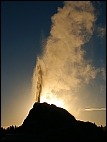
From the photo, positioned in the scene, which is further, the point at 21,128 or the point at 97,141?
the point at 21,128

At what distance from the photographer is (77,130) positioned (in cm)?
14988

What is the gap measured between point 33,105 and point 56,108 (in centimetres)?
1372

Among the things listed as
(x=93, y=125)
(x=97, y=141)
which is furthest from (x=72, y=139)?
(x=93, y=125)

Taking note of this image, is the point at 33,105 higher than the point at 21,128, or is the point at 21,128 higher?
the point at 33,105

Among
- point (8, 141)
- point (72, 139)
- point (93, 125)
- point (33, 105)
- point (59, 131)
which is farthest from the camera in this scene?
point (33, 105)

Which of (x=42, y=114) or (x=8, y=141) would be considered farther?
(x=42, y=114)

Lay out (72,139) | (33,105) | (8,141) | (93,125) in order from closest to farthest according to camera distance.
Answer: (8,141), (72,139), (93,125), (33,105)

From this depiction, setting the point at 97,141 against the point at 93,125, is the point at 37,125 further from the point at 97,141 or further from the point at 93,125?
the point at 97,141

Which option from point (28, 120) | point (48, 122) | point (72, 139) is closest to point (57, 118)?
point (48, 122)

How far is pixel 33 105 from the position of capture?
18062 centimetres

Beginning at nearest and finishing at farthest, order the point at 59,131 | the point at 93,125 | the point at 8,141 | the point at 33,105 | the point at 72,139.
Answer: the point at 8,141 → the point at 72,139 → the point at 59,131 → the point at 93,125 → the point at 33,105

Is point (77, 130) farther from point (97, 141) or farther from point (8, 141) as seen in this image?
point (8, 141)

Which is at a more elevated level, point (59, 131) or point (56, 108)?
point (56, 108)

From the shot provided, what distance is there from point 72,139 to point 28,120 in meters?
56.0
